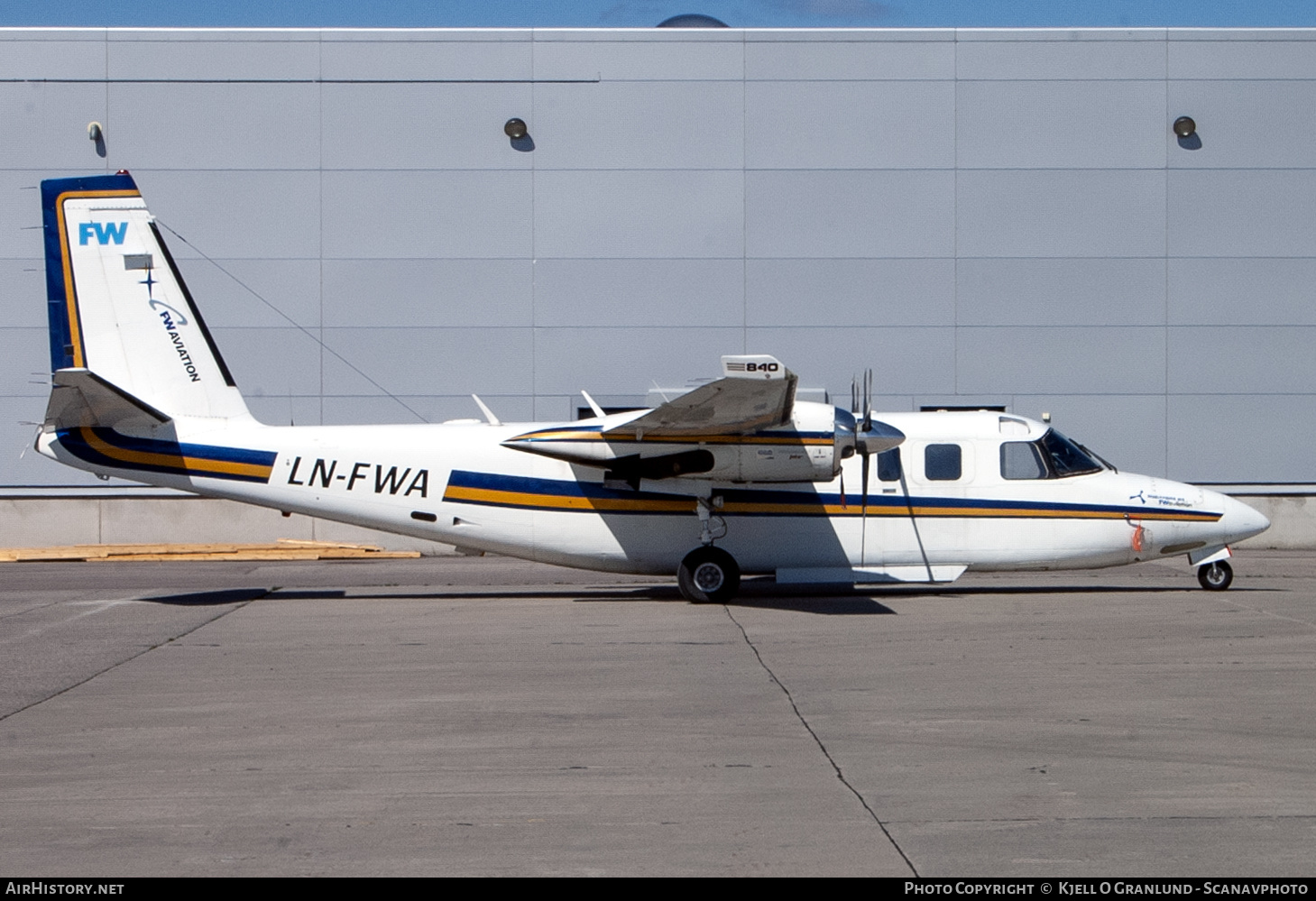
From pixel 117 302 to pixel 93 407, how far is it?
63.8 inches

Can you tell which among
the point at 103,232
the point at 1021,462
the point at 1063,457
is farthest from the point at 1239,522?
the point at 103,232

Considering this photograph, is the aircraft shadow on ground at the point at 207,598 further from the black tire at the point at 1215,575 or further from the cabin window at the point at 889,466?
the black tire at the point at 1215,575

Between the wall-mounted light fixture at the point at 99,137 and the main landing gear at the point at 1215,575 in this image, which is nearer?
the main landing gear at the point at 1215,575

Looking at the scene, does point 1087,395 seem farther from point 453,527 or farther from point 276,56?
point 276,56

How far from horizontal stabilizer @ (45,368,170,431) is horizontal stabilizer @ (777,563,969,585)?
8120 millimetres

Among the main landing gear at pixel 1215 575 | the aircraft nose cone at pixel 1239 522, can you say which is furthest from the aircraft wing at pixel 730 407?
the main landing gear at pixel 1215 575

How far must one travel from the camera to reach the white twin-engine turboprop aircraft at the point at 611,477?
1567 cm

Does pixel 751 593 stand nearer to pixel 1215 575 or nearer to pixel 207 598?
pixel 1215 575

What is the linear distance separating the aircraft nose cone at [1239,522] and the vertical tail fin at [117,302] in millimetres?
12973

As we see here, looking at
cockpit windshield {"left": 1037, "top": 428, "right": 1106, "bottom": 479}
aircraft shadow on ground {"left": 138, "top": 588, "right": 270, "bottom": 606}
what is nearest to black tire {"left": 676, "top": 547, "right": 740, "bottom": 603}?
cockpit windshield {"left": 1037, "top": 428, "right": 1106, "bottom": 479}

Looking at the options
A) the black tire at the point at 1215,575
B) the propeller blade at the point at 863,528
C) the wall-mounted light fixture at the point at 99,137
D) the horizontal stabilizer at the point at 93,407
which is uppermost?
the wall-mounted light fixture at the point at 99,137

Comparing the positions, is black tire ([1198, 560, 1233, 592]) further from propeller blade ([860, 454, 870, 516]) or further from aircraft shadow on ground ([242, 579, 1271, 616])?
propeller blade ([860, 454, 870, 516])

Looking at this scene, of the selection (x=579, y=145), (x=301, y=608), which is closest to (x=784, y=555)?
(x=301, y=608)

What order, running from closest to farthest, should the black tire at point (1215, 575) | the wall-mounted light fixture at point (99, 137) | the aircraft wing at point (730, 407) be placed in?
the aircraft wing at point (730, 407)
the black tire at point (1215, 575)
the wall-mounted light fixture at point (99, 137)
